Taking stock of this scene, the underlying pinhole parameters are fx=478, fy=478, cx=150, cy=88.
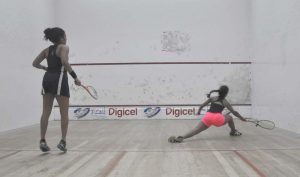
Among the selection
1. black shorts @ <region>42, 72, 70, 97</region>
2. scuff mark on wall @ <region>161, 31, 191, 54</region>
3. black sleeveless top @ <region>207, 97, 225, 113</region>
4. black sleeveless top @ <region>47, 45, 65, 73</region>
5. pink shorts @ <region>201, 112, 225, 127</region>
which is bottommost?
pink shorts @ <region>201, 112, 225, 127</region>

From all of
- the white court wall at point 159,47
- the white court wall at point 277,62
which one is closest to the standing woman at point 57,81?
the white court wall at point 277,62

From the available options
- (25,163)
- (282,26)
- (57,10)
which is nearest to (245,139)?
(282,26)

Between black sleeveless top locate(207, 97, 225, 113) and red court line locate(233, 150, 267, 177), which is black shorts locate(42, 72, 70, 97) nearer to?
red court line locate(233, 150, 267, 177)

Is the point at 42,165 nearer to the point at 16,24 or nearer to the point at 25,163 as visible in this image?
the point at 25,163

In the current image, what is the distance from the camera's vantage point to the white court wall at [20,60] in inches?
267

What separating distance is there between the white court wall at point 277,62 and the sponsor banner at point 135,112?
3.44 feet

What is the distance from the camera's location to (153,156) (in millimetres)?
4070

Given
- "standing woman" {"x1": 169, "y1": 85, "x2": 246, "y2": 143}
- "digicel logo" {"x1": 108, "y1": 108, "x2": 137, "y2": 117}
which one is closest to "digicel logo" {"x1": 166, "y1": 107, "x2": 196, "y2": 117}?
"digicel logo" {"x1": 108, "y1": 108, "x2": 137, "y2": 117}

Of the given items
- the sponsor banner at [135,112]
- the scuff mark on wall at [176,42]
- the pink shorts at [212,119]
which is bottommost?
the sponsor banner at [135,112]

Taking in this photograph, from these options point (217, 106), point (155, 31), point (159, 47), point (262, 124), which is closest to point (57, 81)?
point (217, 106)

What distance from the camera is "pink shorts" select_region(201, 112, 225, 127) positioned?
5.24 metres

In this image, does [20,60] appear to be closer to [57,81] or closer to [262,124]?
[57,81]

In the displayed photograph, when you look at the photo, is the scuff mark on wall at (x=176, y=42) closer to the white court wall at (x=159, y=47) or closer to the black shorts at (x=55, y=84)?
the white court wall at (x=159, y=47)

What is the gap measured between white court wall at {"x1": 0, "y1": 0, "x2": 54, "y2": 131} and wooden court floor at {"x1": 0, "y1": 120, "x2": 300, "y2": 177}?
938 millimetres
